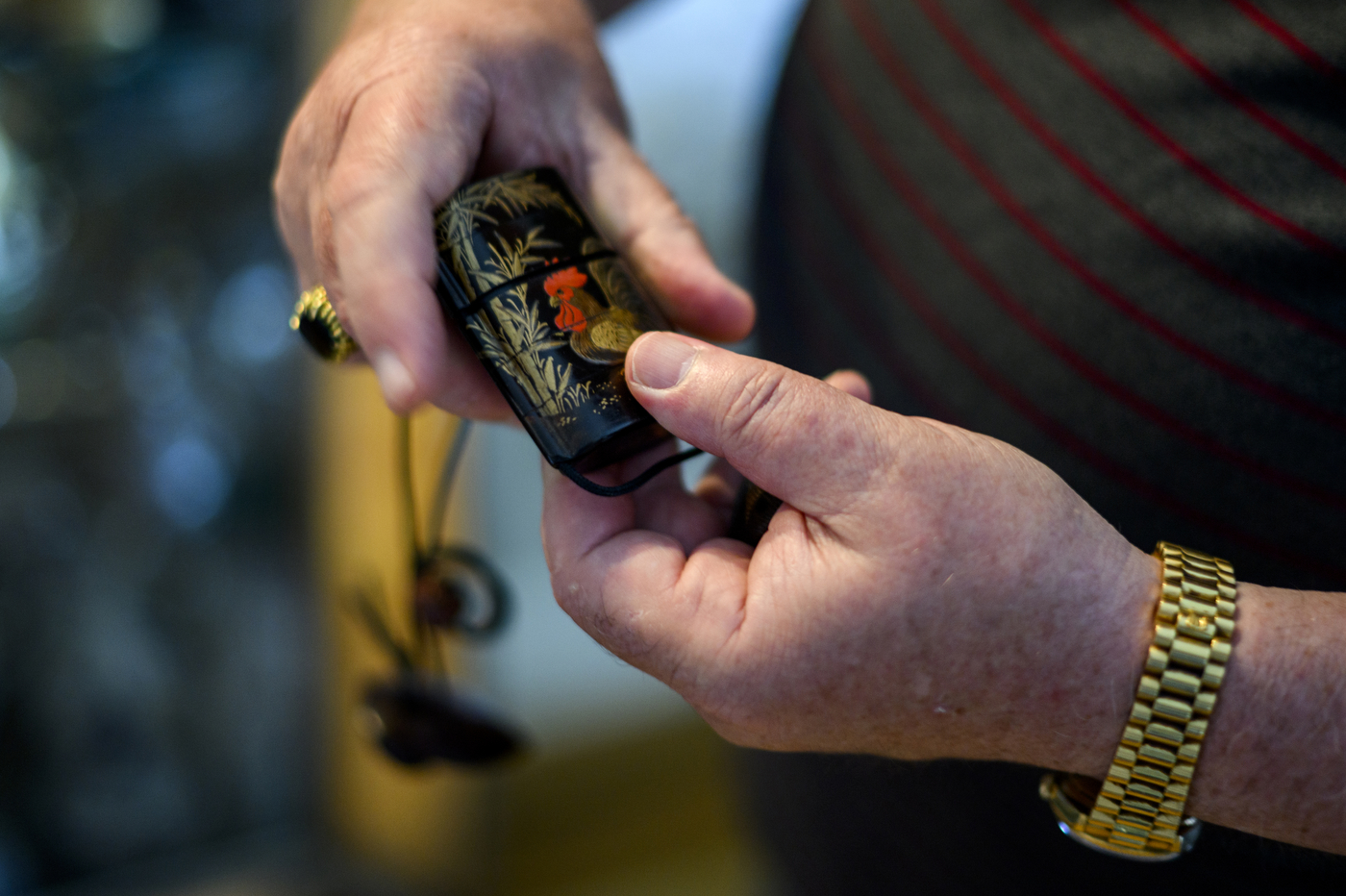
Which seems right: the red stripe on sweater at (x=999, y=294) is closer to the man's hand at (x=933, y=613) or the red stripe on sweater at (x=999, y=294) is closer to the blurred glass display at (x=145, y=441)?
the man's hand at (x=933, y=613)

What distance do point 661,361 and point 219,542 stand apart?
46.0 inches

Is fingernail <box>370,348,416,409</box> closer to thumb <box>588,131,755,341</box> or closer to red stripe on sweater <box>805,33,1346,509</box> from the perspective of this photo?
thumb <box>588,131,755,341</box>

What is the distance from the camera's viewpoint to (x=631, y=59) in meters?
0.95

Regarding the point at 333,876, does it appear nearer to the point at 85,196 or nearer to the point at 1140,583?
the point at 85,196

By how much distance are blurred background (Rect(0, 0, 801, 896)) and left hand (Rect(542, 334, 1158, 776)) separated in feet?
2.04

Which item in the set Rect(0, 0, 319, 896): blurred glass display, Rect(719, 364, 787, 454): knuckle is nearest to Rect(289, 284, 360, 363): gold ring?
Rect(719, 364, 787, 454): knuckle

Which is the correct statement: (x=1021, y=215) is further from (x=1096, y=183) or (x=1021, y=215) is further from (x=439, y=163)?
(x=439, y=163)

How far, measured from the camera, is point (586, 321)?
0.47 metres

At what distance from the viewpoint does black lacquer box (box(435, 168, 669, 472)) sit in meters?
0.44

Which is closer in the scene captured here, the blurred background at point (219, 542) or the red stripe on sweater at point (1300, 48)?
the red stripe on sweater at point (1300, 48)

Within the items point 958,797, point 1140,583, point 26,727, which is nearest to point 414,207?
point 1140,583

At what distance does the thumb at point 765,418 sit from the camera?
Answer: 15.6 inches

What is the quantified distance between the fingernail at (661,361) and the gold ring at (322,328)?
7.5 inches

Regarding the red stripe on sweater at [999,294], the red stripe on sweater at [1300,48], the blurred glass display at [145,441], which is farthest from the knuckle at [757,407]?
the blurred glass display at [145,441]
